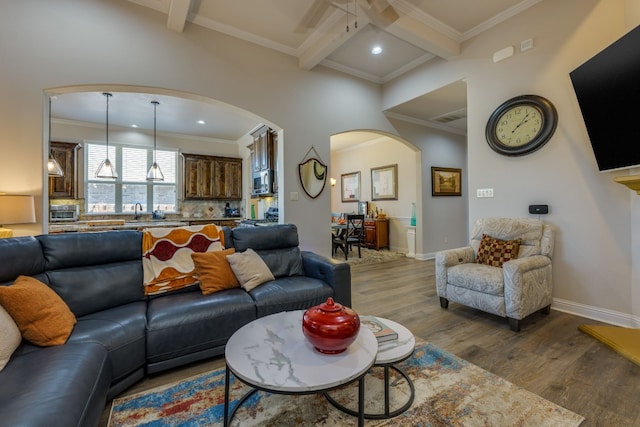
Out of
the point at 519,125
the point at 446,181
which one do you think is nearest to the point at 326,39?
the point at 519,125

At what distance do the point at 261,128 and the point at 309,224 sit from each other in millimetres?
2543

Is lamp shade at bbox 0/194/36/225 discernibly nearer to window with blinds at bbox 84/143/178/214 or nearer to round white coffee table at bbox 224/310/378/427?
round white coffee table at bbox 224/310/378/427

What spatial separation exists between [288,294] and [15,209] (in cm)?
230

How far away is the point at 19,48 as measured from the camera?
2590mm

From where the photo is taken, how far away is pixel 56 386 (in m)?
1.11

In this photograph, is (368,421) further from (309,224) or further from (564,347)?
(309,224)

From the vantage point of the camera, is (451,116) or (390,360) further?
(451,116)

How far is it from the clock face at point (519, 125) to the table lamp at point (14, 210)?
15.9ft

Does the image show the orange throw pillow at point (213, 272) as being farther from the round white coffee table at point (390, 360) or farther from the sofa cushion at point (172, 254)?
the round white coffee table at point (390, 360)

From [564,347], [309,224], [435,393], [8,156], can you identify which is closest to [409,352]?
[435,393]

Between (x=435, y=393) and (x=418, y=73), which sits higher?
(x=418, y=73)

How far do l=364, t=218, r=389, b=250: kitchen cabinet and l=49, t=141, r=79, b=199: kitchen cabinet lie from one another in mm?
6398

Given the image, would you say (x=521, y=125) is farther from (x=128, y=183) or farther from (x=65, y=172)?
(x=65, y=172)

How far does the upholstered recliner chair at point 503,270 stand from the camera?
8.28ft
